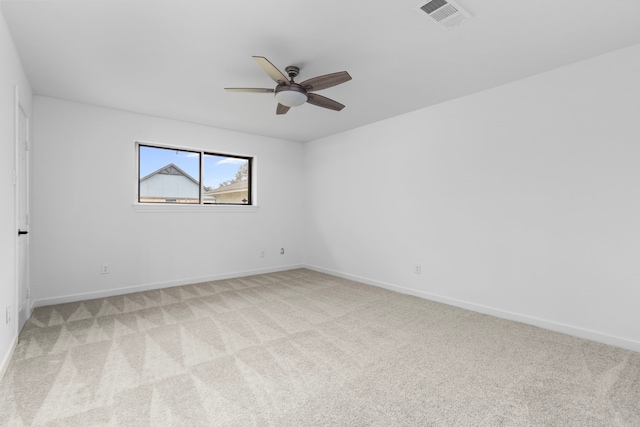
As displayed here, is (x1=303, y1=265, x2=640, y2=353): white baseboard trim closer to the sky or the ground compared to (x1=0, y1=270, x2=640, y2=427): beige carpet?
closer to the sky

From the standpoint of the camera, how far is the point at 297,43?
2.40 m

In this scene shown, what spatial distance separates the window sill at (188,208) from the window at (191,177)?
159mm

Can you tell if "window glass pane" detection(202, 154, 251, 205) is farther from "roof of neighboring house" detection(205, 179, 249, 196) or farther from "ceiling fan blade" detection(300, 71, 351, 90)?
"ceiling fan blade" detection(300, 71, 351, 90)

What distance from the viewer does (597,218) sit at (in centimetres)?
264

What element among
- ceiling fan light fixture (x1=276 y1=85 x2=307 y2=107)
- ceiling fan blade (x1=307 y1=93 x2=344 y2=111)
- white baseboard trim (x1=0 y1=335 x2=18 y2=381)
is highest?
ceiling fan blade (x1=307 y1=93 x2=344 y2=111)

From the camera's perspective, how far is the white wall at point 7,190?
2.08 meters

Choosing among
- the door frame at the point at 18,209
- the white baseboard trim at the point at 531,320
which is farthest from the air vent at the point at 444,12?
the door frame at the point at 18,209

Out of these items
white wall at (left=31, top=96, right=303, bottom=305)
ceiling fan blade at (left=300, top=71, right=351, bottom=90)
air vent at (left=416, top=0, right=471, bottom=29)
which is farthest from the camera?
white wall at (left=31, top=96, right=303, bottom=305)

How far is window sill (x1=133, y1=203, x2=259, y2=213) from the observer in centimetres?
420

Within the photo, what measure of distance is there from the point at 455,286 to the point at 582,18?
105 inches

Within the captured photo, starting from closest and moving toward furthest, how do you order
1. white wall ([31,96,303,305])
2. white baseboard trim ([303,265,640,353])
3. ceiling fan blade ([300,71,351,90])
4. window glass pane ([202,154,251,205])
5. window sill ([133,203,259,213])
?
ceiling fan blade ([300,71,351,90]) < white baseboard trim ([303,265,640,353]) < white wall ([31,96,303,305]) < window sill ([133,203,259,213]) < window glass pane ([202,154,251,205])

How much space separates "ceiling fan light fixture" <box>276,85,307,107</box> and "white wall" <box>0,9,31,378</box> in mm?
1883

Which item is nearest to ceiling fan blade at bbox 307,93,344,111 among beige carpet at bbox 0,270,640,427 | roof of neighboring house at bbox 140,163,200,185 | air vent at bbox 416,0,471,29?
air vent at bbox 416,0,471,29

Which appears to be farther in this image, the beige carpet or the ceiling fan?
the ceiling fan
